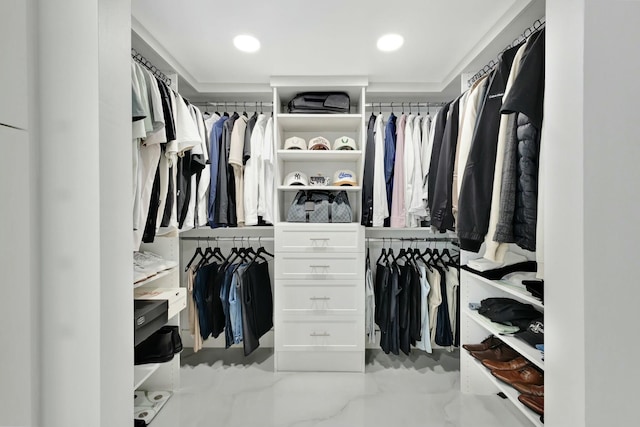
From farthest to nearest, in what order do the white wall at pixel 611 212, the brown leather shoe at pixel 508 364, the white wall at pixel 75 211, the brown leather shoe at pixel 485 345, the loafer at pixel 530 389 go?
the brown leather shoe at pixel 485 345 → the brown leather shoe at pixel 508 364 → the loafer at pixel 530 389 → the white wall at pixel 611 212 → the white wall at pixel 75 211

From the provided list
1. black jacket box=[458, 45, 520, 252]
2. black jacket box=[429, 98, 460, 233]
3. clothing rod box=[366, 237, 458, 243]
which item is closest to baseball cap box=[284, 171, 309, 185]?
clothing rod box=[366, 237, 458, 243]

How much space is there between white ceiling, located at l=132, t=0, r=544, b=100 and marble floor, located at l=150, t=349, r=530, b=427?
6.98 feet

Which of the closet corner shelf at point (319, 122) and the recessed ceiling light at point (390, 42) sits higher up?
the recessed ceiling light at point (390, 42)

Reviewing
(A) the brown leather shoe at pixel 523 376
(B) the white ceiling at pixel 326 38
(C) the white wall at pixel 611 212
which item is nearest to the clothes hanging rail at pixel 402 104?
(B) the white ceiling at pixel 326 38

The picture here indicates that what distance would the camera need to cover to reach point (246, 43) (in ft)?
5.60

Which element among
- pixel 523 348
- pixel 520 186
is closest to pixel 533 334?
pixel 523 348

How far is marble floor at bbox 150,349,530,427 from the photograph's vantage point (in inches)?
64.6

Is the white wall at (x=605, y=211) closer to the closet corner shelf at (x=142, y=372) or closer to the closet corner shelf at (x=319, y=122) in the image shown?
the closet corner shelf at (x=319, y=122)

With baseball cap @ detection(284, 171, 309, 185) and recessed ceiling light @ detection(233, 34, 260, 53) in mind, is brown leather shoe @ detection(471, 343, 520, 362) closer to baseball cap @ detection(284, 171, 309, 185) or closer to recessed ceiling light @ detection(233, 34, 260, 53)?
baseball cap @ detection(284, 171, 309, 185)

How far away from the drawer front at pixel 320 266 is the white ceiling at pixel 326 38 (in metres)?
1.32

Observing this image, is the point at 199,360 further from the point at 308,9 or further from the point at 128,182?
the point at 308,9

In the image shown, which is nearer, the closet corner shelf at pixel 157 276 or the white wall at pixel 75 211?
the white wall at pixel 75 211

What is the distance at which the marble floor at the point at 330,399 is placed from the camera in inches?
64.6

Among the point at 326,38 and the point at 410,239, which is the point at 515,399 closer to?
the point at 410,239
